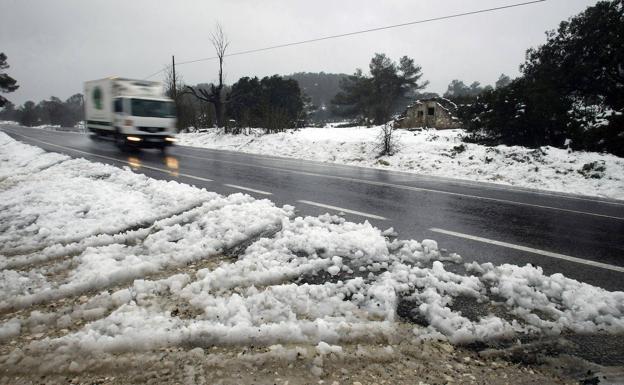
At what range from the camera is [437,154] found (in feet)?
49.0

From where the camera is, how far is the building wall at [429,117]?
35531 mm

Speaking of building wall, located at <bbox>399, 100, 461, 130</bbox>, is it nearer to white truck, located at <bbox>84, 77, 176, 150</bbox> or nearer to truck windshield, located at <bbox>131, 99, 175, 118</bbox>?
truck windshield, located at <bbox>131, 99, 175, 118</bbox>

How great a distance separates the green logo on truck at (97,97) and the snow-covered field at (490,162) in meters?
8.12

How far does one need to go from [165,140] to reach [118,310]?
1545 cm

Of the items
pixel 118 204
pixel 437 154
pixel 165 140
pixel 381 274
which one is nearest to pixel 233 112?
pixel 165 140

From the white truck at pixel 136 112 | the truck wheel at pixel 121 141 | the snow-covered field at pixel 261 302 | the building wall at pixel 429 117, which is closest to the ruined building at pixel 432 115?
the building wall at pixel 429 117

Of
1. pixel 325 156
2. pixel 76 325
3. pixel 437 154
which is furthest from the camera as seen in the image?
pixel 325 156

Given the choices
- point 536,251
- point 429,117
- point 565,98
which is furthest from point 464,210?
point 429,117

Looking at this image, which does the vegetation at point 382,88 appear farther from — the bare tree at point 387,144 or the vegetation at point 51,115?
the vegetation at point 51,115

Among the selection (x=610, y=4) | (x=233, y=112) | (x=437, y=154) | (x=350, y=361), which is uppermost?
(x=610, y=4)

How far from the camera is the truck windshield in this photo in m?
16.0

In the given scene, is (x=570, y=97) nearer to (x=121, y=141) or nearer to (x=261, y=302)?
(x=261, y=302)

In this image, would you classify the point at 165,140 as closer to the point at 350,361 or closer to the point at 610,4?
the point at 350,361

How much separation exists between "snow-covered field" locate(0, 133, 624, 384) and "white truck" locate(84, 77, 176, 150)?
1173 centimetres
